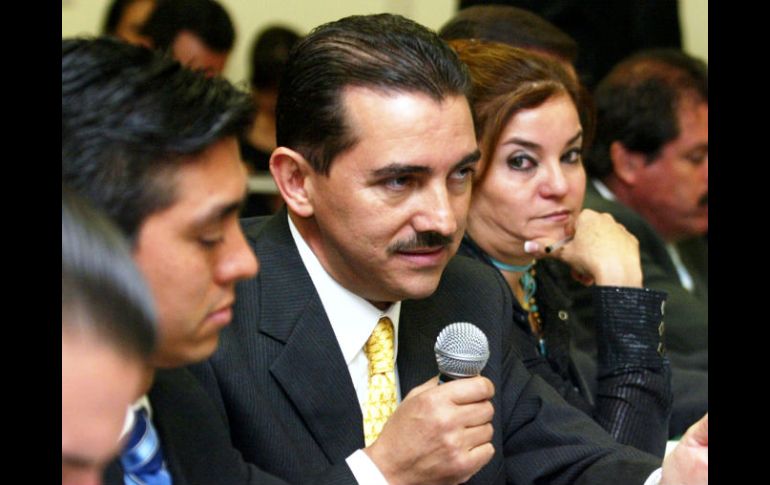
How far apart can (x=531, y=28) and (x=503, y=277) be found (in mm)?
780

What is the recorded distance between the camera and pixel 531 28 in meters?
2.93

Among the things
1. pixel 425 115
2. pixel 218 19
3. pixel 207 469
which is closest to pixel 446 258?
pixel 425 115

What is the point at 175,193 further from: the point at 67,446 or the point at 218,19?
the point at 218,19

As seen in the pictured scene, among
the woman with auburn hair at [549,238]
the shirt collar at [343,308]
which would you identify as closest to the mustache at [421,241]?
the shirt collar at [343,308]

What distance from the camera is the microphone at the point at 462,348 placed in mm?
1699

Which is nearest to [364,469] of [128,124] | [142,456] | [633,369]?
[142,456]

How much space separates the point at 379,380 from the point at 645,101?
6.29ft

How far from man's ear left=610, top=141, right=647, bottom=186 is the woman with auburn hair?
1.09 m

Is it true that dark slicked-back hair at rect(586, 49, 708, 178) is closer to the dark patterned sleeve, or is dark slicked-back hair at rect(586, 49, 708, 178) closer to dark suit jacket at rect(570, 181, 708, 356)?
dark suit jacket at rect(570, 181, 708, 356)

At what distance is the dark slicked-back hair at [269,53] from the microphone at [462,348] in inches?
104

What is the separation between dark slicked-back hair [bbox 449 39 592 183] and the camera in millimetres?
2422

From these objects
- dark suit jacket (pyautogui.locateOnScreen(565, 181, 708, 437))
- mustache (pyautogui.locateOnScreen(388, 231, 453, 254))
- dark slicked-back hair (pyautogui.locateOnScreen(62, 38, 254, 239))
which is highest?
dark slicked-back hair (pyautogui.locateOnScreen(62, 38, 254, 239))

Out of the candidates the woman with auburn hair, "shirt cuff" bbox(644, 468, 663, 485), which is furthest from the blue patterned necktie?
the woman with auburn hair

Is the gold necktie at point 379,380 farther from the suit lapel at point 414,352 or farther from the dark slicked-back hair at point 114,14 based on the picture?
the dark slicked-back hair at point 114,14
